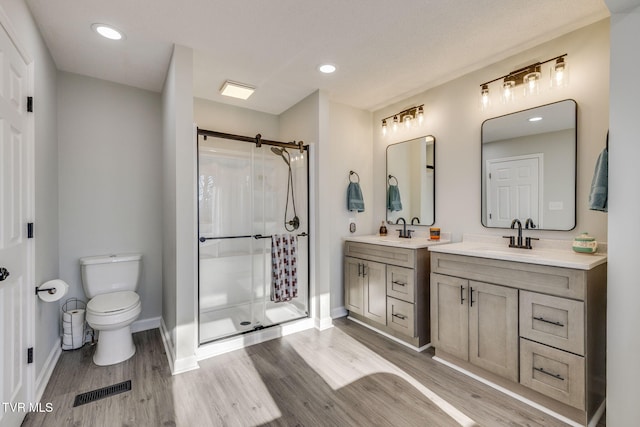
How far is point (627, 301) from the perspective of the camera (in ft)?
4.91

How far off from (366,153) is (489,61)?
1542 mm

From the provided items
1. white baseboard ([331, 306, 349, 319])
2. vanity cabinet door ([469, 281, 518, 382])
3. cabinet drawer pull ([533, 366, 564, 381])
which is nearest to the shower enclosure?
white baseboard ([331, 306, 349, 319])

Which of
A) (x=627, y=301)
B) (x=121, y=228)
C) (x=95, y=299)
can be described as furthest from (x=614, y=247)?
(x=121, y=228)

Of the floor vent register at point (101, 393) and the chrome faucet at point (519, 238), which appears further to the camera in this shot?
the chrome faucet at point (519, 238)

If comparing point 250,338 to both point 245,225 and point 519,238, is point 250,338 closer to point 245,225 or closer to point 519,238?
point 245,225

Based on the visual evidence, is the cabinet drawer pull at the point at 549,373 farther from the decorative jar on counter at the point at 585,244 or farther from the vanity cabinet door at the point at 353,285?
the vanity cabinet door at the point at 353,285

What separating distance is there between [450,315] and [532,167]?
1.34 meters

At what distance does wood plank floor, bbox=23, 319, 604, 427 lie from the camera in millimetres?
1724

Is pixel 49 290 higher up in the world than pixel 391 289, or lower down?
higher up

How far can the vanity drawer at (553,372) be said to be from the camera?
1.64 metres

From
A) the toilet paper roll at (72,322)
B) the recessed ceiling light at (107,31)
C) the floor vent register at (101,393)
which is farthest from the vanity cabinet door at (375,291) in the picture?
the recessed ceiling light at (107,31)

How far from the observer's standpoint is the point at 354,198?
11.0 feet

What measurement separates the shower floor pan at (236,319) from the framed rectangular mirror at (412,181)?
1.59 meters

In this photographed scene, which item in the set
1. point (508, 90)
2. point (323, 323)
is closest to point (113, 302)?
point (323, 323)
